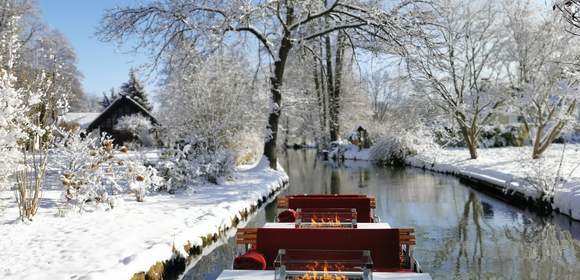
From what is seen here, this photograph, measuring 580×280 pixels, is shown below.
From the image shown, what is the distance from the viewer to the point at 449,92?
86.5 ft

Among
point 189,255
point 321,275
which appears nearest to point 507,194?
point 189,255

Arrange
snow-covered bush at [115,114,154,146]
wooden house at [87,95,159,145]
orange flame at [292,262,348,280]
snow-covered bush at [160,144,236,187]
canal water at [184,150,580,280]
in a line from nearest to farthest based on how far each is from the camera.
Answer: orange flame at [292,262,348,280]
canal water at [184,150,580,280]
snow-covered bush at [160,144,236,187]
snow-covered bush at [115,114,154,146]
wooden house at [87,95,159,145]

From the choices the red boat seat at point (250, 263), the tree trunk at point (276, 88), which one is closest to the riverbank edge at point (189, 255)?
the red boat seat at point (250, 263)

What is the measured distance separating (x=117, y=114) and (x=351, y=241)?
38644mm

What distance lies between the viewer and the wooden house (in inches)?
1586

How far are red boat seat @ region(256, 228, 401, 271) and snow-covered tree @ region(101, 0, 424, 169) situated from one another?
10.4 meters

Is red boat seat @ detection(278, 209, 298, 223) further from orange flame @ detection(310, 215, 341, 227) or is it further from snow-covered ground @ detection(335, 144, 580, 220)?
snow-covered ground @ detection(335, 144, 580, 220)

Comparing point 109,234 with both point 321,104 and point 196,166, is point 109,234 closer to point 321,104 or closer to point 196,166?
→ point 196,166

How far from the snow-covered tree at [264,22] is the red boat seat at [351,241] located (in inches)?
411

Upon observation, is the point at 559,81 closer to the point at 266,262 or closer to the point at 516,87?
the point at 516,87

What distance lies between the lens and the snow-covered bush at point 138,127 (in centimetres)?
3800

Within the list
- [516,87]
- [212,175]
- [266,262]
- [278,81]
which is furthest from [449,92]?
[266,262]

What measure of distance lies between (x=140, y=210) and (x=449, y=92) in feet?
67.5

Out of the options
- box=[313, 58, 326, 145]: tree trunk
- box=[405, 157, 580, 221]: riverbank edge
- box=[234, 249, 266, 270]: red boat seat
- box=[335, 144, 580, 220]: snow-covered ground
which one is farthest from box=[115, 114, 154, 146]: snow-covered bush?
box=[234, 249, 266, 270]: red boat seat
